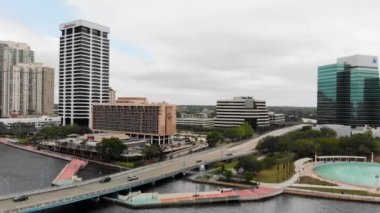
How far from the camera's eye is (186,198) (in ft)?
235

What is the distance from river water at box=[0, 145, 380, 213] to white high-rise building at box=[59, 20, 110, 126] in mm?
77427

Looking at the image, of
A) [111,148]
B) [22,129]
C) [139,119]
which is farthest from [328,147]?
[22,129]

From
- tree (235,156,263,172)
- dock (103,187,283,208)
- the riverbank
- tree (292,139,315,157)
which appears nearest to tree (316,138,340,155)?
tree (292,139,315,157)

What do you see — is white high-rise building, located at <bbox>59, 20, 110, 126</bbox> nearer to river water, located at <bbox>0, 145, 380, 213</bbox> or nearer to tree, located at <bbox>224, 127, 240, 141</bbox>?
tree, located at <bbox>224, 127, 240, 141</bbox>

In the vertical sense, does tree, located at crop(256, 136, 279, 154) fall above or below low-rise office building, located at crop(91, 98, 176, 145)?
below

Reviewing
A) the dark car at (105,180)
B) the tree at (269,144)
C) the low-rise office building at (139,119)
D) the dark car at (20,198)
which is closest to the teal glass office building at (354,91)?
the tree at (269,144)

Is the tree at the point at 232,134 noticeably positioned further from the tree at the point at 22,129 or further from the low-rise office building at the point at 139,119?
the tree at the point at 22,129

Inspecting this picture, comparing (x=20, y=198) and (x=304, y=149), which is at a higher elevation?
(x=304, y=149)

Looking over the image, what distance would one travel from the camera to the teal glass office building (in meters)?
176

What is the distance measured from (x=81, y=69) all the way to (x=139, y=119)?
178 ft

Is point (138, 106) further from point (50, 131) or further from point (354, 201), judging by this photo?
point (354, 201)

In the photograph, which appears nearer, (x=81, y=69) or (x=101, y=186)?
(x=101, y=186)

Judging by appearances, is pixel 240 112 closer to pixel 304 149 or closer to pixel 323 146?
pixel 323 146

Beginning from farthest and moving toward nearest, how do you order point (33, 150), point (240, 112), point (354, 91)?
point (240, 112)
point (354, 91)
point (33, 150)
